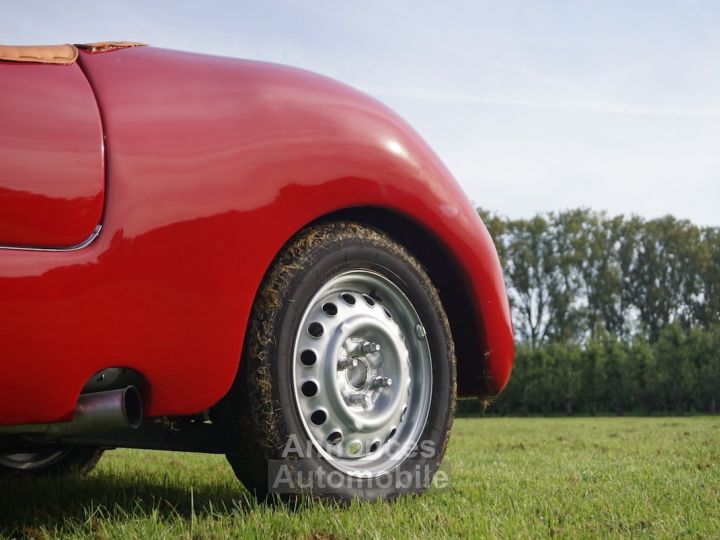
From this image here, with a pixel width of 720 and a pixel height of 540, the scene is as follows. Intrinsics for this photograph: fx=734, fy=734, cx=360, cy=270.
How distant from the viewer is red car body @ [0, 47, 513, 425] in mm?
1845

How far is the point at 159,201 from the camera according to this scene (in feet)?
6.70

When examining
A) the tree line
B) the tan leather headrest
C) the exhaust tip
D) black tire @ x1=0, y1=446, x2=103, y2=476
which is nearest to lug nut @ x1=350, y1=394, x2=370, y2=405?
the exhaust tip

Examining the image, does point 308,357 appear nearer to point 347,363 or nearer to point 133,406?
point 347,363

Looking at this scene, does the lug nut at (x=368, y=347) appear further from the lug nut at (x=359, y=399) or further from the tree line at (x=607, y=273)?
the tree line at (x=607, y=273)

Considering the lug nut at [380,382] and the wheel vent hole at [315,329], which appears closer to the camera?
the wheel vent hole at [315,329]

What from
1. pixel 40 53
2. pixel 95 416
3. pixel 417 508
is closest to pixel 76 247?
pixel 95 416

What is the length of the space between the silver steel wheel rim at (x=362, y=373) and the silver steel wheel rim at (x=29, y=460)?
82.1 inches

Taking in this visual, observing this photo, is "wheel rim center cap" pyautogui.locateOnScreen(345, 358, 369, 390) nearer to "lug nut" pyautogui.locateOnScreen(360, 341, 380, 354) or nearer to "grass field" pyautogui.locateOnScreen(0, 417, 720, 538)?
"lug nut" pyautogui.locateOnScreen(360, 341, 380, 354)

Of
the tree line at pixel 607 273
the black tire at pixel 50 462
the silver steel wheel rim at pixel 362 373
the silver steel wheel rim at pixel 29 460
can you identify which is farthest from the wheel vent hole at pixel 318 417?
the tree line at pixel 607 273

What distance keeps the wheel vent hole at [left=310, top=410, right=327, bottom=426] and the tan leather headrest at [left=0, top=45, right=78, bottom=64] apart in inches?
50.2

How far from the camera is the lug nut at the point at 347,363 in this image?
2.46 m

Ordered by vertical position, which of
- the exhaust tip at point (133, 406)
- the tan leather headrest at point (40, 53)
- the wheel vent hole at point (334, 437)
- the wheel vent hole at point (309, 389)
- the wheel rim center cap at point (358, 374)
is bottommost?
the wheel vent hole at point (334, 437)

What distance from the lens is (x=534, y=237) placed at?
53219mm

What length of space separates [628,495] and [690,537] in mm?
830
